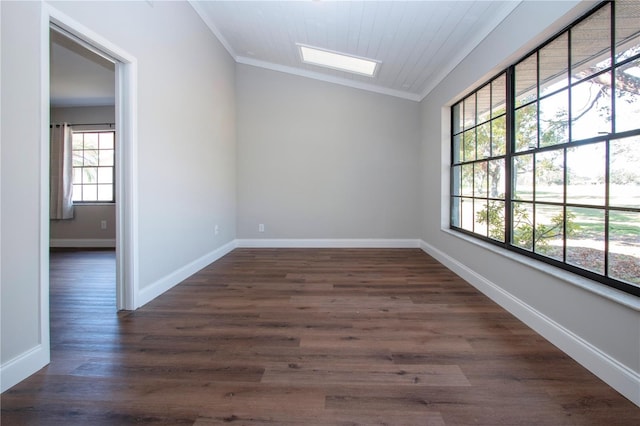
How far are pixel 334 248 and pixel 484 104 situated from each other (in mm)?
3030

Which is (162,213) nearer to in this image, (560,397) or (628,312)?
(560,397)

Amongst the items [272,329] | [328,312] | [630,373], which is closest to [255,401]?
[272,329]

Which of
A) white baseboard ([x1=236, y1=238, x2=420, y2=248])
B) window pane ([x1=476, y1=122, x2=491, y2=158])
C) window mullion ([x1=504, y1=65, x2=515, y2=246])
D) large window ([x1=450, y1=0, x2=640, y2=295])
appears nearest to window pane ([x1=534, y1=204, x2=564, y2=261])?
large window ([x1=450, y1=0, x2=640, y2=295])

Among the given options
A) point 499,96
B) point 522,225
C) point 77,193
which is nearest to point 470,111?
point 499,96

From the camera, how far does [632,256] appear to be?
1612 mm

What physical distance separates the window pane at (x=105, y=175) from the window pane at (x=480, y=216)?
6.20 metres

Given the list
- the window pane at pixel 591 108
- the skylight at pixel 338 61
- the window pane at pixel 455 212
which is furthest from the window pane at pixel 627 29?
the skylight at pixel 338 61

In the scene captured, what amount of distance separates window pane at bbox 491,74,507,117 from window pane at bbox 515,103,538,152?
0.80ft

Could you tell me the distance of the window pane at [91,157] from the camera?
5.85 meters

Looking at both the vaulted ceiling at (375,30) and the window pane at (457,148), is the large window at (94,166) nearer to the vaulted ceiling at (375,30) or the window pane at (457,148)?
the vaulted ceiling at (375,30)

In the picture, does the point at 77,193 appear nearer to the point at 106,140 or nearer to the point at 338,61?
the point at 106,140

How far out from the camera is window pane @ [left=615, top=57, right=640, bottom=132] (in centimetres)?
159

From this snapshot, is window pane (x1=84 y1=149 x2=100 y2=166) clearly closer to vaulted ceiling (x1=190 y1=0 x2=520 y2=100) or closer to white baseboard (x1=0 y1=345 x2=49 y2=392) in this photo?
vaulted ceiling (x1=190 y1=0 x2=520 y2=100)

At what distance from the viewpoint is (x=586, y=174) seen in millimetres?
1906
